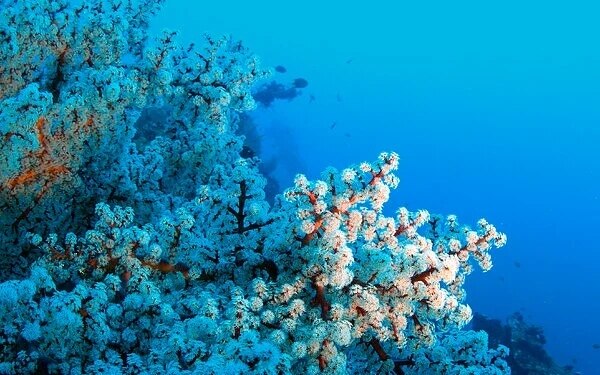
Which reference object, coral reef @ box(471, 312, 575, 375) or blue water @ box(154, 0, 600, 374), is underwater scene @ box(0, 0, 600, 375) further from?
blue water @ box(154, 0, 600, 374)

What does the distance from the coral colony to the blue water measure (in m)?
55.8

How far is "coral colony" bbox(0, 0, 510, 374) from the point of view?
4.12 metres

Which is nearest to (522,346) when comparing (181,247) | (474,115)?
(181,247)

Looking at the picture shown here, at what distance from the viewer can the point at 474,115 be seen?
9875cm

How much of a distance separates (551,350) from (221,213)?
2538 inches

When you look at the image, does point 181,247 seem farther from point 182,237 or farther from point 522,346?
point 522,346

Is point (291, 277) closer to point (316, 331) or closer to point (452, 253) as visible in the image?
point (316, 331)

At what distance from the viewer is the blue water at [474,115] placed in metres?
68.7

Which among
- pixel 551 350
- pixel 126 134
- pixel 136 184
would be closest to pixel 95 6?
pixel 126 134

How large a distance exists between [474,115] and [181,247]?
101 metres

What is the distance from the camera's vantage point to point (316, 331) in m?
4.26

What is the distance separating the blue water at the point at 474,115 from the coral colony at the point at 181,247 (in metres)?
55.8

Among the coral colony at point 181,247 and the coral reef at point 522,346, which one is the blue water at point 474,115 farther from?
the coral colony at point 181,247

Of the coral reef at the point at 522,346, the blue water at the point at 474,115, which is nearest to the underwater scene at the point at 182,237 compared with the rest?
the coral reef at the point at 522,346
